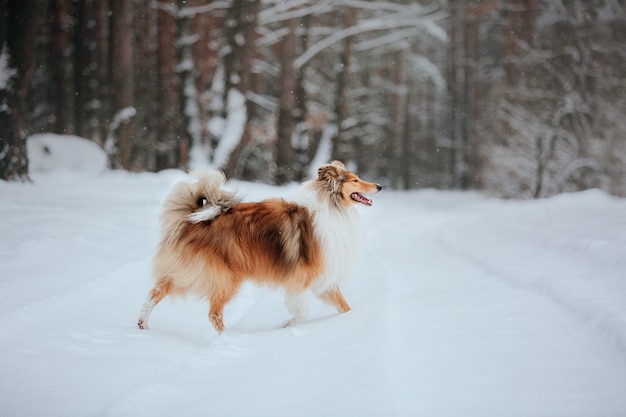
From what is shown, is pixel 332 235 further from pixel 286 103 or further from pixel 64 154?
pixel 286 103

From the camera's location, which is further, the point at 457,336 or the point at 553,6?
the point at 553,6

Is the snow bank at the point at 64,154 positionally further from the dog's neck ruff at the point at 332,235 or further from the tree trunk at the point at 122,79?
the dog's neck ruff at the point at 332,235

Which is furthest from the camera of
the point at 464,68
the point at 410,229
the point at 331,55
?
the point at 464,68

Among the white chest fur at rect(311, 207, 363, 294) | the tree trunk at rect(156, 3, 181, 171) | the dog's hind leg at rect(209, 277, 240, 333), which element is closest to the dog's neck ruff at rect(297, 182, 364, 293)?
the white chest fur at rect(311, 207, 363, 294)

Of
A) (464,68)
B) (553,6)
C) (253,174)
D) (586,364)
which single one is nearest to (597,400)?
(586,364)

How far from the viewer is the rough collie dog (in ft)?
14.9

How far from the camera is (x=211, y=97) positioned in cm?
1614

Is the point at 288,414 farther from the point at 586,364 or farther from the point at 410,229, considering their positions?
the point at 410,229

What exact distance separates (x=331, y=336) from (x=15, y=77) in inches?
330

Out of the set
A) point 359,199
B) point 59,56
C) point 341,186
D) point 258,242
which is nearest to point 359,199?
point 359,199

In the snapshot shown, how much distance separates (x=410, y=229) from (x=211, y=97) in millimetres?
7889

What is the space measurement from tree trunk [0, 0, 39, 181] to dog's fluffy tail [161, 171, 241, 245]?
20.3 ft

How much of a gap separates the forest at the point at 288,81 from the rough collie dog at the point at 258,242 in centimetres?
638

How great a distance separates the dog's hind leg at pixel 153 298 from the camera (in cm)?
438
